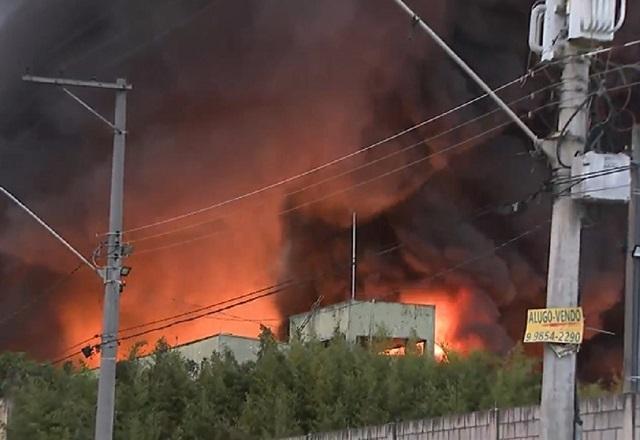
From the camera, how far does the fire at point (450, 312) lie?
44719 millimetres

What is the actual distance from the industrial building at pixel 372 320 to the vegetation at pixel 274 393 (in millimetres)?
11065

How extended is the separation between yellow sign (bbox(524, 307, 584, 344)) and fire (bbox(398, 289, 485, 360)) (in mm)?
33409

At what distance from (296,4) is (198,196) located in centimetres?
853

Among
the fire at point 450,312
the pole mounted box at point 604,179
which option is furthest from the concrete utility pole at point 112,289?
the fire at point 450,312

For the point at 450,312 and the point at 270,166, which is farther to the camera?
the point at 270,166

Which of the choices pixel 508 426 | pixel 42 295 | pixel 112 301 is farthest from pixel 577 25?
pixel 42 295

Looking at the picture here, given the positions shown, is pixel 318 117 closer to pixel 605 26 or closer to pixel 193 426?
pixel 193 426

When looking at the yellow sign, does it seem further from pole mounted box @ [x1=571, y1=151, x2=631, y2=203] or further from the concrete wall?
the concrete wall

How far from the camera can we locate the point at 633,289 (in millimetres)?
10914

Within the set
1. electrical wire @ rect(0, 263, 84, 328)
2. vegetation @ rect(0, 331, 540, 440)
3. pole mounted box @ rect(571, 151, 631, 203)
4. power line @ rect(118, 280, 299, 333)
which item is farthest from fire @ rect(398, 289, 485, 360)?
pole mounted box @ rect(571, 151, 631, 203)

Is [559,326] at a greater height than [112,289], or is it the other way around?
[112,289]

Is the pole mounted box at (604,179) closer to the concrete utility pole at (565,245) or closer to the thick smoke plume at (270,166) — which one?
the concrete utility pole at (565,245)

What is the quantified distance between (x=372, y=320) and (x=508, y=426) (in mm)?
27373

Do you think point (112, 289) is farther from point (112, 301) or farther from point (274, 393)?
point (274, 393)
